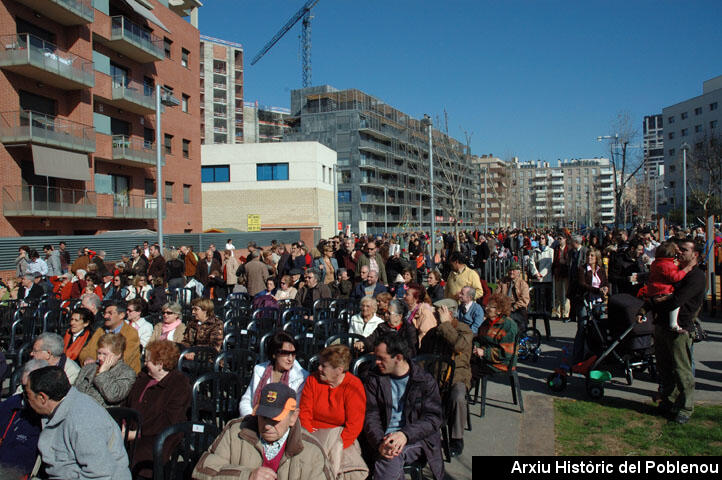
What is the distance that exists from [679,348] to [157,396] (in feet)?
17.8

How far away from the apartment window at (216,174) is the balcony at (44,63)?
23.0 meters

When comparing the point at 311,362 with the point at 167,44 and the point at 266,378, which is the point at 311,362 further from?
the point at 167,44

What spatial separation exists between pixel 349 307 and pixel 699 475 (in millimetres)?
5458

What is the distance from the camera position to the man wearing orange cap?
3244 millimetres

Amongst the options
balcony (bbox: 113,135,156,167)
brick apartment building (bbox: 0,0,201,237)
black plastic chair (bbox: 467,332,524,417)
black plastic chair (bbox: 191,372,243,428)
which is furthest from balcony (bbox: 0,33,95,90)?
black plastic chair (bbox: 467,332,524,417)

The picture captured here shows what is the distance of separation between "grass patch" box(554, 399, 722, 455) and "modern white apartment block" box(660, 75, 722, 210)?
75.1 meters

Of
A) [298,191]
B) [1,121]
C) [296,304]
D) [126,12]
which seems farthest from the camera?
[298,191]

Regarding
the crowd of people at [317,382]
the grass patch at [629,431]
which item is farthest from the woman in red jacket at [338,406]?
the grass patch at [629,431]

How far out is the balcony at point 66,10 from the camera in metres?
24.2

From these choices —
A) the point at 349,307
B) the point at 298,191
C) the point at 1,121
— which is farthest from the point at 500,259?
the point at 298,191

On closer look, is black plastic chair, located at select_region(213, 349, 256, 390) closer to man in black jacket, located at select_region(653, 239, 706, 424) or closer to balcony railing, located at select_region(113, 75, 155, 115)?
man in black jacket, located at select_region(653, 239, 706, 424)

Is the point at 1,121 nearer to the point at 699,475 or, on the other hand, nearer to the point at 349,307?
the point at 349,307

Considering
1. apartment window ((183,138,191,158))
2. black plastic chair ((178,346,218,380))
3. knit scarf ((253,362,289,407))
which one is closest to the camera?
knit scarf ((253,362,289,407))

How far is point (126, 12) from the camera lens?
3127 centimetres
